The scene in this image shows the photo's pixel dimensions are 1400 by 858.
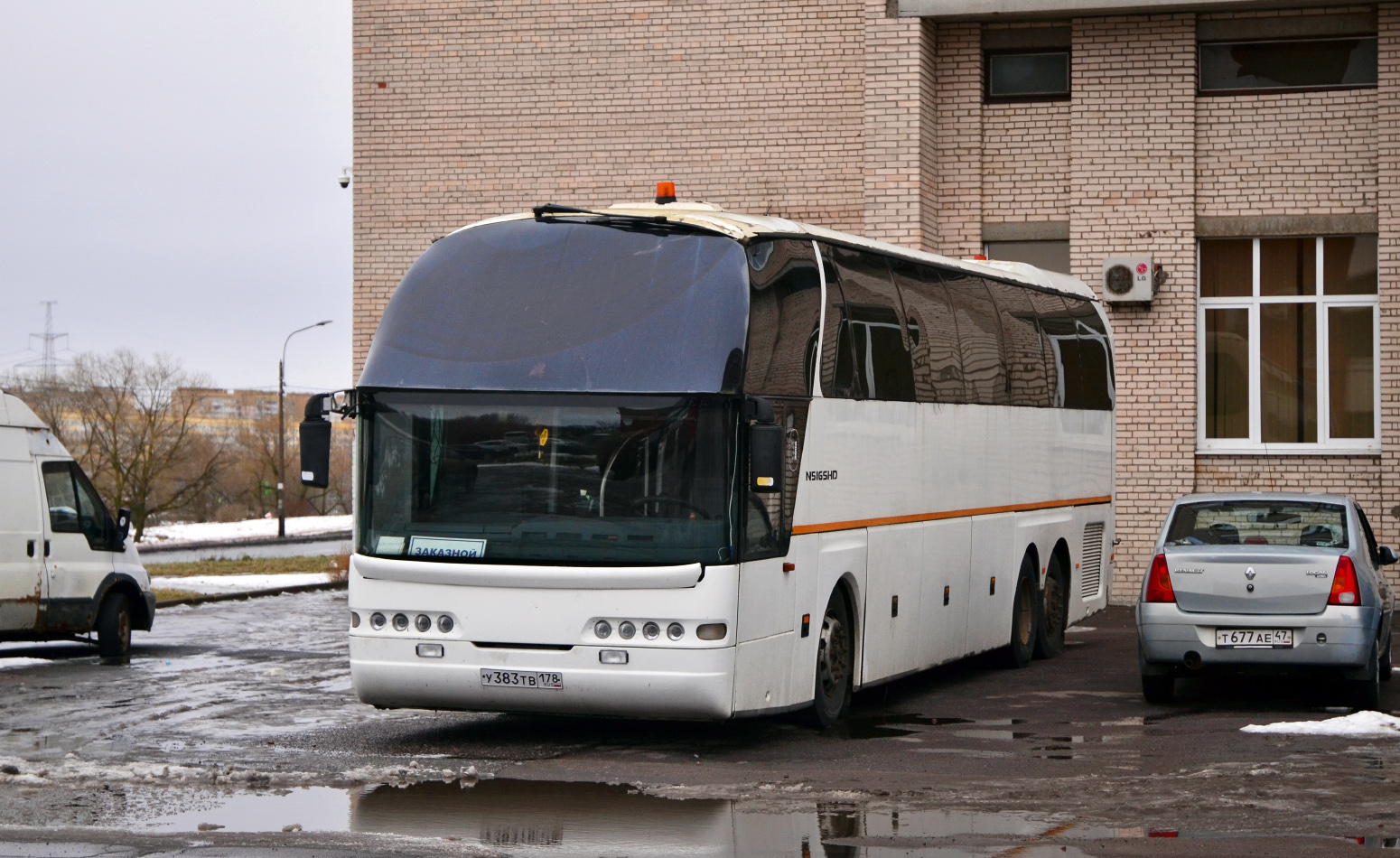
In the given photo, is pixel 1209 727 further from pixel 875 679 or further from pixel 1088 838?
pixel 1088 838

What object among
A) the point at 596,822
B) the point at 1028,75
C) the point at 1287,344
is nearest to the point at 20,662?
the point at 596,822

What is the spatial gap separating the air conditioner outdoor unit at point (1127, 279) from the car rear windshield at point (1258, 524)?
951 cm

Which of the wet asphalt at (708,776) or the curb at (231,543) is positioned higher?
the wet asphalt at (708,776)

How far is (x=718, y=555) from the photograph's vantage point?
1058 centimetres

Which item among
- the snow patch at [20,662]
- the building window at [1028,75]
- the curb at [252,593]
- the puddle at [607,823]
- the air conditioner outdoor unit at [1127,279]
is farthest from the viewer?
the curb at [252,593]

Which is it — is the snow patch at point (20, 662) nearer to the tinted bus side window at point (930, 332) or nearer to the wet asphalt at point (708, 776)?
the wet asphalt at point (708, 776)

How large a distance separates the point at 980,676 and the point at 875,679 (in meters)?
3.11

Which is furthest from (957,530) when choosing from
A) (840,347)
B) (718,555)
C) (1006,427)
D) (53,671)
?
(53,671)

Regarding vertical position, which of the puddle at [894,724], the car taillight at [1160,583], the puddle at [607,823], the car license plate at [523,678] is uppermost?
the car taillight at [1160,583]

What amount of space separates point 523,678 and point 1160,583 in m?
4.59

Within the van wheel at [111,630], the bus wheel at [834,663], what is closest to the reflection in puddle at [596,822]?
the bus wheel at [834,663]

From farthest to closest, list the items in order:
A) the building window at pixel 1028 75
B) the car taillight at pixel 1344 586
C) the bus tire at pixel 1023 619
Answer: the building window at pixel 1028 75 → the bus tire at pixel 1023 619 → the car taillight at pixel 1344 586

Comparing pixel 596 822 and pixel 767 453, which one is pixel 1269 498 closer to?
pixel 767 453

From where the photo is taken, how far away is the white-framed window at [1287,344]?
2239 cm
